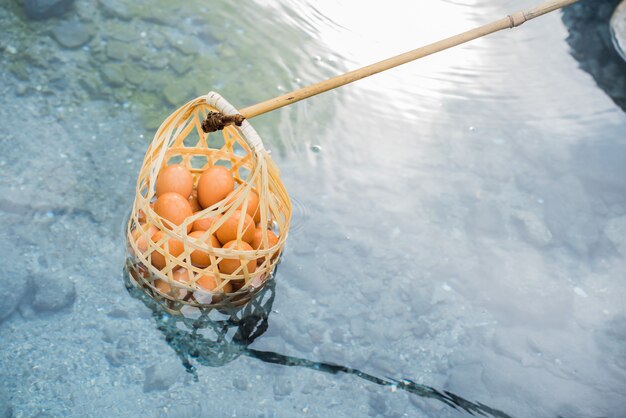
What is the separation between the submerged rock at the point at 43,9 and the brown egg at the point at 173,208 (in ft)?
5.02

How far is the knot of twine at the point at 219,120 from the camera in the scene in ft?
5.82

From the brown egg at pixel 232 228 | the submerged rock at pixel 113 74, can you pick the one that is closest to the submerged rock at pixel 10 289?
the brown egg at pixel 232 228

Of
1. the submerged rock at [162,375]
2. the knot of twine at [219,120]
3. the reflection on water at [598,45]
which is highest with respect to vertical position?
the knot of twine at [219,120]

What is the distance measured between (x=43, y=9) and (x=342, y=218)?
5.31 ft

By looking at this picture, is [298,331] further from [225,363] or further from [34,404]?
[34,404]

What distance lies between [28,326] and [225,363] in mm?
573

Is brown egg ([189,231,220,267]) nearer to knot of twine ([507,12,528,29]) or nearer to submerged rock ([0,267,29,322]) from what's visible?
submerged rock ([0,267,29,322])

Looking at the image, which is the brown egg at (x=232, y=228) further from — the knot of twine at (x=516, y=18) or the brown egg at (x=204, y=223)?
the knot of twine at (x=516, y=18)

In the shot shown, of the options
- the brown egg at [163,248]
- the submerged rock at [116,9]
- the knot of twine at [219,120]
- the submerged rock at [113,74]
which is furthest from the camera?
the submerged rock at [116,9]

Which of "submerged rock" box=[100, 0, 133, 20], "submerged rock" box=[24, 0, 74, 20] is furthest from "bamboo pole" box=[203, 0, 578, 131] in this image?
"submerged rock" box=[24, 0, 74, 20]

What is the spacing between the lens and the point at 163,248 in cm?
187

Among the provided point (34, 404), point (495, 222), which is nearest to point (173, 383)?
point (34, 404)

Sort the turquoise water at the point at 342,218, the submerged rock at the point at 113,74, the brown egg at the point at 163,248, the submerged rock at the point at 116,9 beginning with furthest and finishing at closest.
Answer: the submerged rock at the point at 116,9 < the submerged rock at the point at 113,74 < the turquoise water at the point at 342,218 < the brown egg at the point at 163,248

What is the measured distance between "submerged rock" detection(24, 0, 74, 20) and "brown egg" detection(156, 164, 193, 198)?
143 cm
